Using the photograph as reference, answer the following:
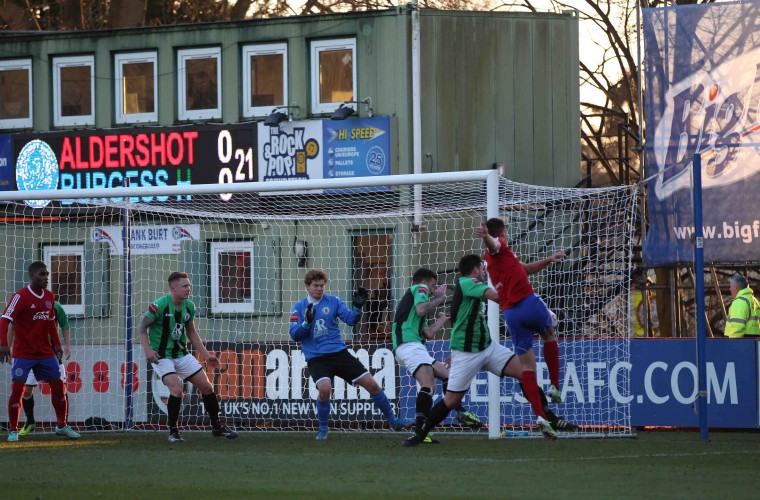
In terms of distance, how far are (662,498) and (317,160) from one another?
13059 millimetres

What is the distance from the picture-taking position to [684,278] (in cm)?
2789

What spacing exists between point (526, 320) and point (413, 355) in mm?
1938

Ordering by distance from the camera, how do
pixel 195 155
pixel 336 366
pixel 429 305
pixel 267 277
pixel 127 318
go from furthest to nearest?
1. pixel 195 155
2. pixel 267 277
3. pixel 127 318
4. pixel 336 366
5. pixel 429 305

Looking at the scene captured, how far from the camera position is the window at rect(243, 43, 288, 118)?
21906mm

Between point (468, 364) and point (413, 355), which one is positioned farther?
point (413, 355)

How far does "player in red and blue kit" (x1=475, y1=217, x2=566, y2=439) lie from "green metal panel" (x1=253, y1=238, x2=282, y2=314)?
25.2 feet

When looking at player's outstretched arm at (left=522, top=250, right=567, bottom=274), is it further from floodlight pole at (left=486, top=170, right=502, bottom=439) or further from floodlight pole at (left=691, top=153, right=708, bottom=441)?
floodlight pole at (left=691, top=153, right=708, bottom=441)

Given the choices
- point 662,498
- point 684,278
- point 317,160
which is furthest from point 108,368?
point 684,278

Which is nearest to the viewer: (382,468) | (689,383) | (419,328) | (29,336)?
(382,468)

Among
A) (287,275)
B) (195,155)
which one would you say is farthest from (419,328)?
(195,155)

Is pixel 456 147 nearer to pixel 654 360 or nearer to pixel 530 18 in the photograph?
pixel 530 18

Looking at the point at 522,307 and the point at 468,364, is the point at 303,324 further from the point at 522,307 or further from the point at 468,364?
the point at 522,307

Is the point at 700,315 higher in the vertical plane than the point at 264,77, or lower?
lower

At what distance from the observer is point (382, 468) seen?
442 inches
